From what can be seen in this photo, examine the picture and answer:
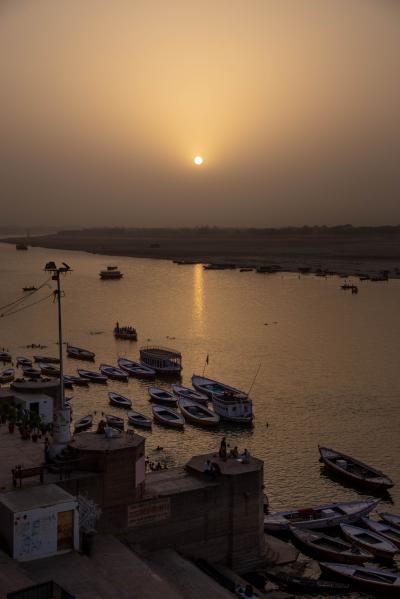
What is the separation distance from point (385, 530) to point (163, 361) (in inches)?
834

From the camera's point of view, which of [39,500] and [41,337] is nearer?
[39,500]

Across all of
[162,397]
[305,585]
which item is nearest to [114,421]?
[162,397]

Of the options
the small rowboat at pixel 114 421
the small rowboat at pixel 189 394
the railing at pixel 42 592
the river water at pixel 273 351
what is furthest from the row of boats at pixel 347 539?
the small rowboat at pixel 189 394

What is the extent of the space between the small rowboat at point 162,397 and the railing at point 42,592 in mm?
21969

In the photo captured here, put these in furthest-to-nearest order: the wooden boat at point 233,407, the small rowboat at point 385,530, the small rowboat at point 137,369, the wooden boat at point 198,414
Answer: the small rowboat at point 137,369 < the wooden boat at point 233,407 < the wooden boat at point 198,414 < the small rowboat at point 385,530

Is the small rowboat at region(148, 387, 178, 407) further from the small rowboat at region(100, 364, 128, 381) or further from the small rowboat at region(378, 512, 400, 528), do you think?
the small rowboat at region(378, 512, 400, 528)

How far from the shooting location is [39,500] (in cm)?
1428

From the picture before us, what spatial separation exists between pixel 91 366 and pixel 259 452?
1828 cm

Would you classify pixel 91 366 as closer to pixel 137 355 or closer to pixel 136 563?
pixel 137 355

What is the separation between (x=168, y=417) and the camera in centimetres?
2998

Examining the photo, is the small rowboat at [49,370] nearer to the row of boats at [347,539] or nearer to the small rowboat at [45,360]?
the small rowboat at [45,360]

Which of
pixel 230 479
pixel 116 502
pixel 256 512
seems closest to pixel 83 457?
pixel 116 502

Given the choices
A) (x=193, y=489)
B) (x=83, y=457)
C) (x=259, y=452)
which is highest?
(x=83, y=457)

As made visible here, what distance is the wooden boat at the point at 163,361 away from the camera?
39.8m
